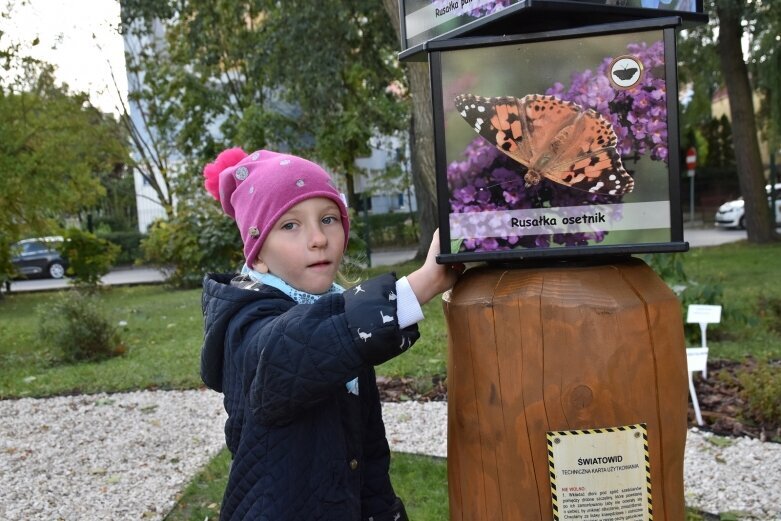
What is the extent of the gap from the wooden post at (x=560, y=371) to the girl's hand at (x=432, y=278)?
3.0 inches

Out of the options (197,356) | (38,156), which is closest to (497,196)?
(197,356)

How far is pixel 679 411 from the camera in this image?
5.72 ft

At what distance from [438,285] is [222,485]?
9.65 ft

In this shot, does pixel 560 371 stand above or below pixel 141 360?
above

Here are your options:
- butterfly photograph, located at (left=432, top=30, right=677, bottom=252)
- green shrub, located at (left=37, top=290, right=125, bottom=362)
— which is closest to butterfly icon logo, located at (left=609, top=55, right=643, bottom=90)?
butterfly photograph, located at (left=432, top=30, right=677, bottom=252)

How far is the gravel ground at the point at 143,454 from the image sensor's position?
3.84m

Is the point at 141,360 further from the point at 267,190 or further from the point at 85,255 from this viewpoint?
the point at 85,255

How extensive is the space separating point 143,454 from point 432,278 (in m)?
3.79

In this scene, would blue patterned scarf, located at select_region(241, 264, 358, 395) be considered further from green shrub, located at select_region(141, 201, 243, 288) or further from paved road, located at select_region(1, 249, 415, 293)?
paved road, located at select_region(1, 249, 415, 293)

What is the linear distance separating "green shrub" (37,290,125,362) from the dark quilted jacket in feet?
21.6

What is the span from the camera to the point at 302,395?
156 centimetres

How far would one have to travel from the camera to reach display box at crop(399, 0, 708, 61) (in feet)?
5.14

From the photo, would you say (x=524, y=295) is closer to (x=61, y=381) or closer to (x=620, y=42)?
(x=620, y=42)

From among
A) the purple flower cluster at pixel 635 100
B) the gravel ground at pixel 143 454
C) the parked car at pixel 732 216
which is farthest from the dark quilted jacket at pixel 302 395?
the parked car at pixel 732 216
